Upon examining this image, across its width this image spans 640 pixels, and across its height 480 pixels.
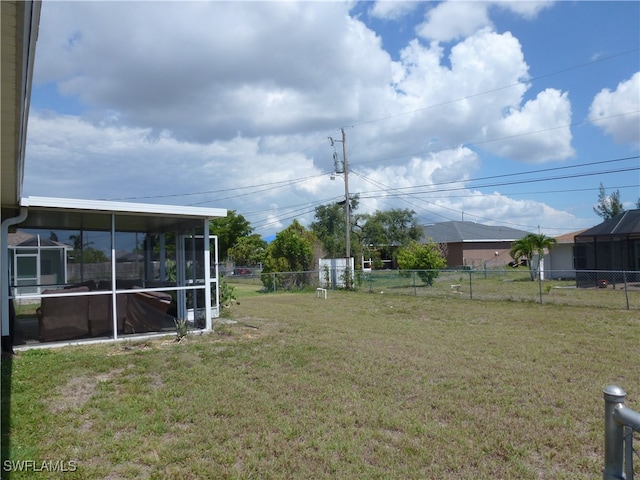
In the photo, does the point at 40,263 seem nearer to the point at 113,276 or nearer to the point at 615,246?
the point at 113,276

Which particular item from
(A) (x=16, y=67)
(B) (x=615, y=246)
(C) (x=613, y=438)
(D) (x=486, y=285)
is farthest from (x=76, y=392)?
(B) (x=615, y=246)

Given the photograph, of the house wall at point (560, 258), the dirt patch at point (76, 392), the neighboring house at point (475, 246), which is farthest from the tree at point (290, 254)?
the dirt patch at point (76, 392)

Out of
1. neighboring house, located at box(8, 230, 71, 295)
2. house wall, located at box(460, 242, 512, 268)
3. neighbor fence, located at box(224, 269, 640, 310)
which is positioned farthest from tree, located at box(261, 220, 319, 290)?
house wall, located at box(460, 242, 512, 268)

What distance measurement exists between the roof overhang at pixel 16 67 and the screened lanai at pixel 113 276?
13.4ft

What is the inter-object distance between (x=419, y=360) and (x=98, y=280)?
666cm

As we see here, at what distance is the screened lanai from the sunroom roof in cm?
2

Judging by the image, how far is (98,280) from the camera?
9.83 metres

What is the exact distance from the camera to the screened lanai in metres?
8.50

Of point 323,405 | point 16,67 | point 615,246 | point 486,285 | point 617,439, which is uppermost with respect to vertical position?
point 16,67

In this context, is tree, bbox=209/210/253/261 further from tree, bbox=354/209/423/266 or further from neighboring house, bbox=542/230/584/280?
neighboring house, bbox=542/230/584/280

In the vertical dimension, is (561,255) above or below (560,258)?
above

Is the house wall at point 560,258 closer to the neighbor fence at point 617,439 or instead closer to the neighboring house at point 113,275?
the neighboring house at point 113,275

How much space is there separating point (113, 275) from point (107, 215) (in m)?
1.15

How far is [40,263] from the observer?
33.4 ft
